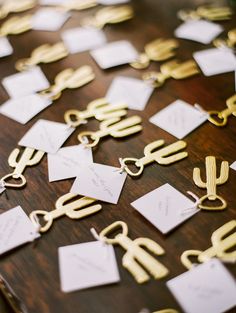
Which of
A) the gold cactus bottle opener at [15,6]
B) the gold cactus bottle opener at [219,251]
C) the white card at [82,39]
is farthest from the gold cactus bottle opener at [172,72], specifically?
the gold cactus bottle opener at [15,6]

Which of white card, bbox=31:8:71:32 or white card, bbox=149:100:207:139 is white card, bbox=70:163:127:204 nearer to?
white card, bbox=149:100:207:139

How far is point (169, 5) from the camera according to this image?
52.1 inches

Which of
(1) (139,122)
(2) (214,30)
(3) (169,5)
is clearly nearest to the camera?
(1) (139,122)

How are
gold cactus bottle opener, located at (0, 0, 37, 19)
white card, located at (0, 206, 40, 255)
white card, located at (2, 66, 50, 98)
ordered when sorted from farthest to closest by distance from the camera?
1. gold cactus bottle opener, located at (0, 0, 37, 19)
2. white card, located at (2, 66, 50, 98)
3. white card, located at (0, 206, 40, 255)

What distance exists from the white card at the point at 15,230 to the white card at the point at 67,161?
0.34 feet

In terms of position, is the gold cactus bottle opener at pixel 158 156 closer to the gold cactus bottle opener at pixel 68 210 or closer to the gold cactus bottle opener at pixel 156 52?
the gold cactus bottle opener at pixel 68 210

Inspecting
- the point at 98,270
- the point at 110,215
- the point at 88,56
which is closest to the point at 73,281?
the point at 98,270

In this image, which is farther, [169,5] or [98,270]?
[169,5]

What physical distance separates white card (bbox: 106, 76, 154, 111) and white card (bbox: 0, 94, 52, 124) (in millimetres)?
166

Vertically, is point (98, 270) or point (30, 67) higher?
point (30, 67)

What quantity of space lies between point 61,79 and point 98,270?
0.58 meters

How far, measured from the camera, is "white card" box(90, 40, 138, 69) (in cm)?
111

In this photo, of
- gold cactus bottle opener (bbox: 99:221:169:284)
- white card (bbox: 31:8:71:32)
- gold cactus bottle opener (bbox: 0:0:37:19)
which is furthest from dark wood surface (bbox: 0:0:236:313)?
gold cactus bottle opener (bbox: 0:0:37:19)

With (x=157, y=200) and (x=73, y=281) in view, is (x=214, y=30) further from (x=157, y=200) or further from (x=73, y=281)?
(x=73, y=281)
